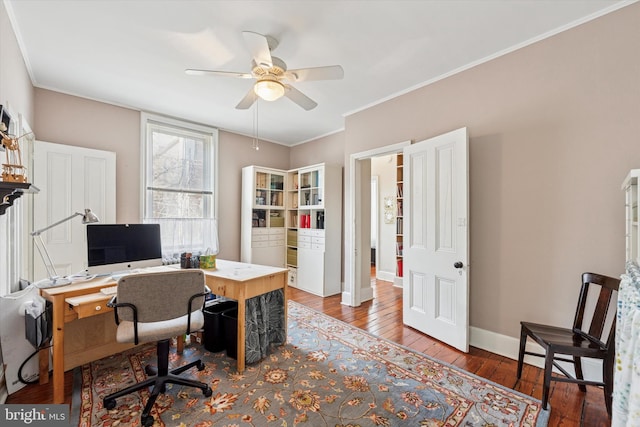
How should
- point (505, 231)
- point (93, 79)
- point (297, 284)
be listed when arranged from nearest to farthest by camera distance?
point (505, 231) < point (93, 79) < point (297, 284)

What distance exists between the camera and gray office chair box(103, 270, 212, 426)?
1.69 m

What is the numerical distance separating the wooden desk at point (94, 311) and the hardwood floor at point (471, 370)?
0.19 meters

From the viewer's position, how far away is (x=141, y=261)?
8.07 feet

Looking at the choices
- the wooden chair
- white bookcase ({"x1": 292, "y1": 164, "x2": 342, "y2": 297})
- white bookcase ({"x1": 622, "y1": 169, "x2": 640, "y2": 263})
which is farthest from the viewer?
white bookcase ({"x1": 292, "y1": 164, "x2": 342, "y2": 297})

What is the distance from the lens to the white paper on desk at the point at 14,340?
1888mm

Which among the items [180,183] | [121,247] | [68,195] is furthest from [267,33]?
[68,195]

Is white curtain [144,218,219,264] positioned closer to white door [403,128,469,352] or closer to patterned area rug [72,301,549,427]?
patterned area rug [72,301,549,427]

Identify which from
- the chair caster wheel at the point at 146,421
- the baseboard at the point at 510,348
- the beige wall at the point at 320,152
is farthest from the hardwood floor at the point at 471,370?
the beige wall at the point at 320,152

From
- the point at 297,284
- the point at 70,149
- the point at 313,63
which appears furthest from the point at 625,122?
the point at 70,149

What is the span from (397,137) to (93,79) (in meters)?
3.53

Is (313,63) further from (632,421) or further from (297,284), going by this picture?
(297,284)

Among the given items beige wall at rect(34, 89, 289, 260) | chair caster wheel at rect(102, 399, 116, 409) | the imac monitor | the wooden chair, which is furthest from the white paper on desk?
the wooden chair

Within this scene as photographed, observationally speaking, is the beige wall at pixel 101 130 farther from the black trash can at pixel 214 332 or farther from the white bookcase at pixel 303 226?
the black trash can at pixel 214 332

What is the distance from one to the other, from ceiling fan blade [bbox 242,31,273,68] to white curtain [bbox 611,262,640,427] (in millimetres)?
2328
